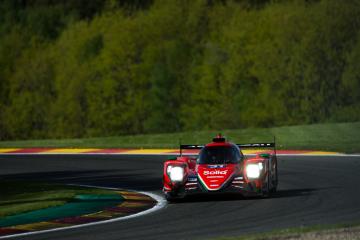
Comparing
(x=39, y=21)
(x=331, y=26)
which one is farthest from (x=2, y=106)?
(x=331, y=26)

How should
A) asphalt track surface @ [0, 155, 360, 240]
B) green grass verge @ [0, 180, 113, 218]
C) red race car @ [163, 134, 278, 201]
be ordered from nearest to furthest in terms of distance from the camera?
1. asphalt track surface @ [0, 155, 360, 240]
2. green grass verge @ [0, 180, 113, 218]
3. red race car @ [163, 134, 278, 201]

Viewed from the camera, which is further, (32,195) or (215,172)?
(32,195)

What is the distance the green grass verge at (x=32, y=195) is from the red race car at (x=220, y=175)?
2.46 metres

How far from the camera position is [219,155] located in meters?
22.3

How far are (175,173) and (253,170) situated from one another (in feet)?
5.42

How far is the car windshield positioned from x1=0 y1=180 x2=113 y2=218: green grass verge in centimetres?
309

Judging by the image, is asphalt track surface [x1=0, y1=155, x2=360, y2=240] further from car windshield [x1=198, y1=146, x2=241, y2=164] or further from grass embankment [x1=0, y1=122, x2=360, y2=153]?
grass embankment [x1=0, y1=122, x2=360, y2=153]

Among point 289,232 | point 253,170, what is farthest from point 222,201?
point 289,232

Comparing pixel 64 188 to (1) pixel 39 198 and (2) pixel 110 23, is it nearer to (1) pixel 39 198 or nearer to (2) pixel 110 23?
(1) pixel 39 198

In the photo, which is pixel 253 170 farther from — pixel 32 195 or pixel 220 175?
pixel 32 195

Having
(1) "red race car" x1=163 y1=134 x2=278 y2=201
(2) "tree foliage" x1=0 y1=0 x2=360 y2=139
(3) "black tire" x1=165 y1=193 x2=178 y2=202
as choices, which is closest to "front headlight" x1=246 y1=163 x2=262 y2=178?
(1) "red race car" x1=163 y1=134 x2=278 y2=201

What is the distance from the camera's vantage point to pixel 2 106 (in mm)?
85625

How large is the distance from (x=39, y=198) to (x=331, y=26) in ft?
151

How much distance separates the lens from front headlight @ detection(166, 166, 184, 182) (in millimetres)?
21609
